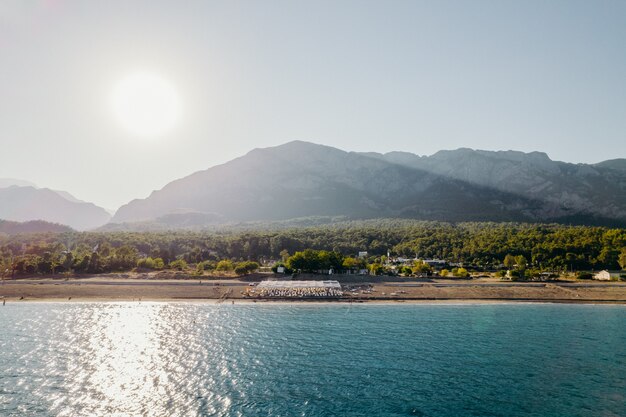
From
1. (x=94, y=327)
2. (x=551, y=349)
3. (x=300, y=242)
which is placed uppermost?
(x=300, y=242)

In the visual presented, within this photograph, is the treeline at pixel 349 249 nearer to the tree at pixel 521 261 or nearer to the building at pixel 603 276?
the tree at pixel 521 261

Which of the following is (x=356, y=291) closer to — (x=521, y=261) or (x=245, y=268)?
(x=245, y=268)

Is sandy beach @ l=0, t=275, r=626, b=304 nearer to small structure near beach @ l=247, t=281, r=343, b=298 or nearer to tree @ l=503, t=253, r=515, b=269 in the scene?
small structure near beach @ l=247, t=281, r=343, b=298

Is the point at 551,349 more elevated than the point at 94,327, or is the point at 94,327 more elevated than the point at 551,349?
the point at 94,327

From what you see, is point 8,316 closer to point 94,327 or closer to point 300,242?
point 94,327

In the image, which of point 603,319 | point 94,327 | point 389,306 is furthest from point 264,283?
point 603,319

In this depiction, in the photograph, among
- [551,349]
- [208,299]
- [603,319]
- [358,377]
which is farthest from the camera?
[208,299]

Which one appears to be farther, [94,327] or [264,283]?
[264,283]

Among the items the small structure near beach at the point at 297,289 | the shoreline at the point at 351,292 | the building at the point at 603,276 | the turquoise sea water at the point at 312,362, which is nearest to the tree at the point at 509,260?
the shoreline at the point at 351,292
